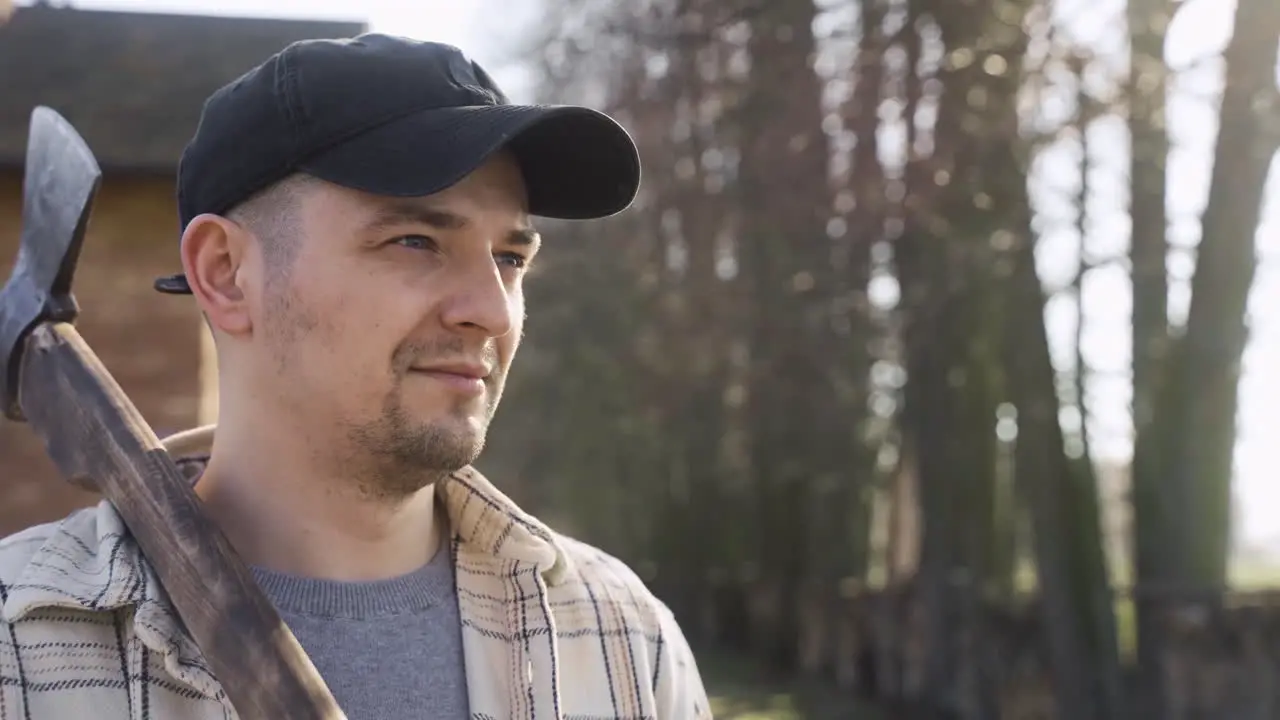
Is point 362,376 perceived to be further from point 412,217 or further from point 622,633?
point 622,633

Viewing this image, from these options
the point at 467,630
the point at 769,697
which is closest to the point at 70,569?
the point at 467,630

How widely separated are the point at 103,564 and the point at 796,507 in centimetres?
1500

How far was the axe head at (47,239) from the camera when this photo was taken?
6.85 feet

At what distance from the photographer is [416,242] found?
1885mm

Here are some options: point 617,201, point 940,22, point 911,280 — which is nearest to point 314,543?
point 617,201

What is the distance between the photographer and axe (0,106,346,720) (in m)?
1.66

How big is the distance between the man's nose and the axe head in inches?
23.2

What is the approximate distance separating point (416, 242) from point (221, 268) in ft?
0.99

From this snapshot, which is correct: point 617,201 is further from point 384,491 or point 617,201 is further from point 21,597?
point 21,597

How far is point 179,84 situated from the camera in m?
7.11

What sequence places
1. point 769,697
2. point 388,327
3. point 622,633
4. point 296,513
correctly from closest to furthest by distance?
point 388,327
point 296,513
point 622,633
point 769,697

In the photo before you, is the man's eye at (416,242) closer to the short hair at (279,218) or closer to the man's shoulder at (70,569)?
the short hair at (279,218)

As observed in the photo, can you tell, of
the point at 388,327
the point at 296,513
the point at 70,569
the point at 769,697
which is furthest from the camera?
the point at 769,697

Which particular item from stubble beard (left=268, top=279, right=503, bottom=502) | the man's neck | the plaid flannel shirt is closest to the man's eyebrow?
stubble beard (left=268, top=279, right=503, bottom=502)
